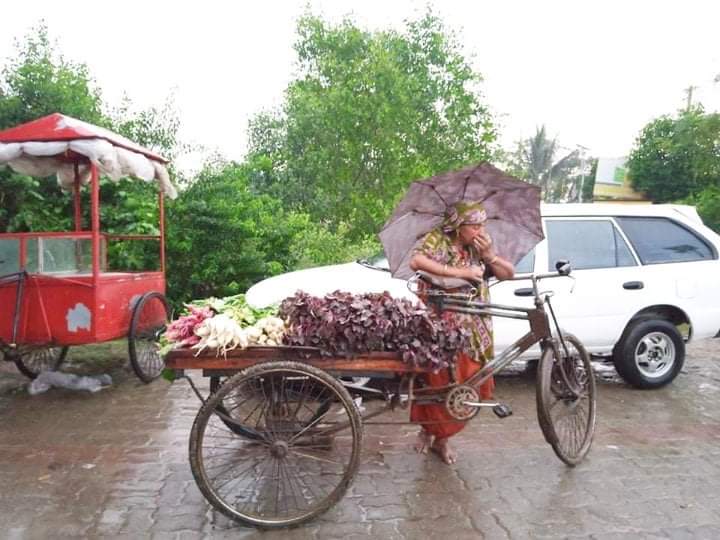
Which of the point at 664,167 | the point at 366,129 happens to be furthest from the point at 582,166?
the point at 366,129

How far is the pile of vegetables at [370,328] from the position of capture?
3.20 m

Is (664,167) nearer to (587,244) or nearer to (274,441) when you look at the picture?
(587,244)

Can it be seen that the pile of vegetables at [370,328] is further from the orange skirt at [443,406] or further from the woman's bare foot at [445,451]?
the woman's bare foot at [445,451]

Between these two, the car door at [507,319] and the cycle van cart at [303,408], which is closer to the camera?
the cycle van cart at [303,408]

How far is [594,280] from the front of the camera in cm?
571

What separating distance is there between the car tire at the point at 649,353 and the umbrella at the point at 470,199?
2.39 metres

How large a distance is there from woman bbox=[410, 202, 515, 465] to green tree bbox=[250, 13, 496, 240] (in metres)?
7.61

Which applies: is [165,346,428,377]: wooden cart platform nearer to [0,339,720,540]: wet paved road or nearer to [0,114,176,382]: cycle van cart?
[0,339,720,540]: wet paved road

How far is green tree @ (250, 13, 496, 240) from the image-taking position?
11.3 meters

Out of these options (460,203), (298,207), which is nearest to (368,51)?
(298,207)

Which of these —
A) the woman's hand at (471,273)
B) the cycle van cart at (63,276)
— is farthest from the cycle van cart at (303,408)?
the cycle van cart at (63,276)

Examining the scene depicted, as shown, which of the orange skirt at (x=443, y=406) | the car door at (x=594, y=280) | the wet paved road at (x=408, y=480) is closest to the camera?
the wet paved road at (x=408, y=480)

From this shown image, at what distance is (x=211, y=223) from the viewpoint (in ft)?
26.4

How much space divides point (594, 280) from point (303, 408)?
337 cm
